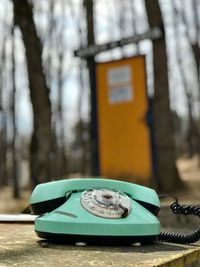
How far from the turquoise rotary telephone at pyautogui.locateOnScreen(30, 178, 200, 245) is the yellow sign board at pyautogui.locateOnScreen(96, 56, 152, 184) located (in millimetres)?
5074

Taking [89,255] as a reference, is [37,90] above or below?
above

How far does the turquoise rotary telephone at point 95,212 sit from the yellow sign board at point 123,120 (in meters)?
5.07

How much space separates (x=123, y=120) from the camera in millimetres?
6863

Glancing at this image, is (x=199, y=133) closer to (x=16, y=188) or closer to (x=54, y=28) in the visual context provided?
(x=54, y=28)

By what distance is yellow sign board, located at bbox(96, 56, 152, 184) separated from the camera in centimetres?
660

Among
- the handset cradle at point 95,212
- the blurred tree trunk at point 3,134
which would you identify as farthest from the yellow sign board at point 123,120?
the blurred tree trunk at point 3,134

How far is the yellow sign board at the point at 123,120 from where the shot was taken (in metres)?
6.60

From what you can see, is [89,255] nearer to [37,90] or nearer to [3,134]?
[37,90]

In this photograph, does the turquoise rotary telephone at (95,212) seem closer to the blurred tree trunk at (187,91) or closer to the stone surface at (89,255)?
the stone surface at (89,255)

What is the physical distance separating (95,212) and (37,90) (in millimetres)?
6772

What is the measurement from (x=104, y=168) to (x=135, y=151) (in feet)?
1.65

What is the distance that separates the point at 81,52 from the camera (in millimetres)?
6922

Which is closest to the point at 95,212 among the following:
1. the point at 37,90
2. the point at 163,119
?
the point at 37,90

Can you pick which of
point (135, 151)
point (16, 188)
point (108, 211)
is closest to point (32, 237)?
point (108, 211)
